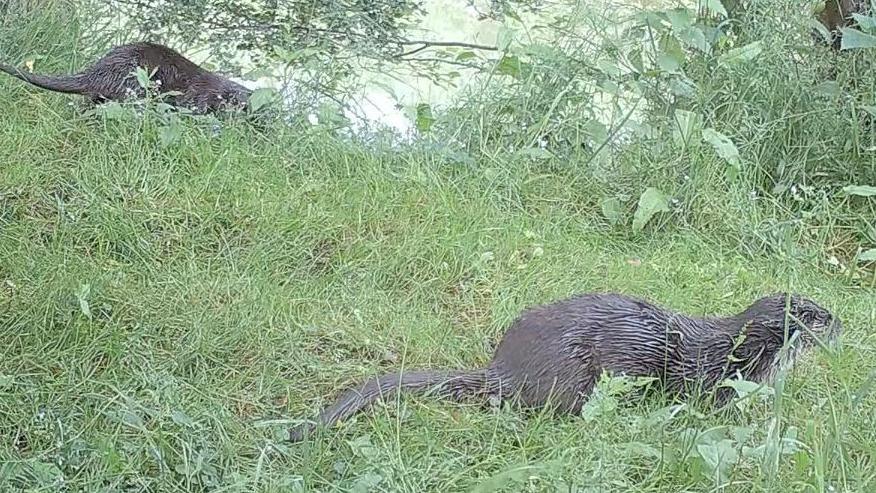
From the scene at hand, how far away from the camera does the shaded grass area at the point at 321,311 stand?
183cm

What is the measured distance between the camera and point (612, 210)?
2.98 m

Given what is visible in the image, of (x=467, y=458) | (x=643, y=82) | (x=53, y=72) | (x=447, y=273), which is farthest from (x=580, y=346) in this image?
(x=53, y=72)

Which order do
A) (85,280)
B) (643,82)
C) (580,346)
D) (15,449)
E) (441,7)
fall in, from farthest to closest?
(441,7)
(643,82)
(85,280)
(580,346)
(15,449)

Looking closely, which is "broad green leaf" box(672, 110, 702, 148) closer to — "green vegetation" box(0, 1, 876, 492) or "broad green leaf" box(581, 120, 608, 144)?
"green vegetation" box(0, 1, 876, 492)

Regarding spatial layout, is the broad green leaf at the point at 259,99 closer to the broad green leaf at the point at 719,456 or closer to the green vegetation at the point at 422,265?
the green vegetation at the point at 422,265

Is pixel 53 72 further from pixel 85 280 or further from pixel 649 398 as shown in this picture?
pixel 649 398

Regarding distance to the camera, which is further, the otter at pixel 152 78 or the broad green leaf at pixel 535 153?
the otter at pixel 152 78

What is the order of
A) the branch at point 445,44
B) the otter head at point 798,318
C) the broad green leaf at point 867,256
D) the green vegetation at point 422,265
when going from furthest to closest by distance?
1. the branch at point 445,44
2. the broad green leaf at point 867,256
3. the otter head at point 798,318
4. the green vegetation at point 422,265

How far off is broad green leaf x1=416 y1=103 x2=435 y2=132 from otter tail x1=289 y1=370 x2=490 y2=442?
1.29 meters

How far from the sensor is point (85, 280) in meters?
2.45

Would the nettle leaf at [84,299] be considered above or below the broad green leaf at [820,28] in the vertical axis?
below

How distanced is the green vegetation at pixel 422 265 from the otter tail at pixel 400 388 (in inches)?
1.1

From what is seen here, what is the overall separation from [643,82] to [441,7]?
166cm

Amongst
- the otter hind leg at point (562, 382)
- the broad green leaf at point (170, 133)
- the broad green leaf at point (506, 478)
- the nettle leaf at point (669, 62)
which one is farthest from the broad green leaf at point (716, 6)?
the broad green leaf at point (506, 478)
